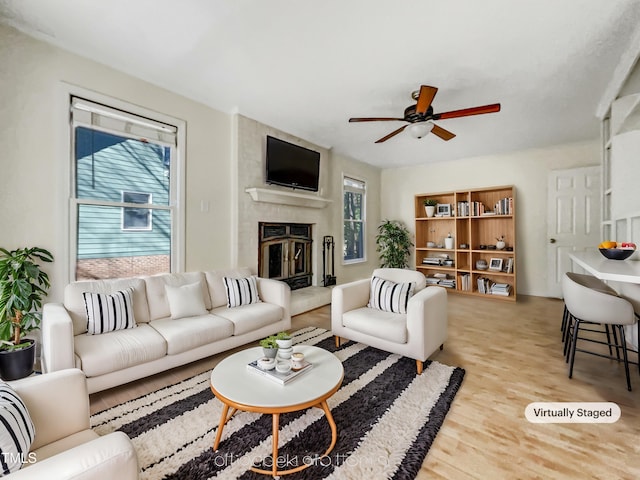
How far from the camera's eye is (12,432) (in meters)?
0.88

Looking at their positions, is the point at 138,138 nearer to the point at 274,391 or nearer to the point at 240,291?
the point at 240,291

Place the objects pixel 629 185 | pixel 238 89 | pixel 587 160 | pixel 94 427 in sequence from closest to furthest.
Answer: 1. pixel 94 427
2. pixel 629 185
3. pixel 238 89
4. pixel 587 160

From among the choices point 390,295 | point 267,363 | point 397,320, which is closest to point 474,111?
point 390,295

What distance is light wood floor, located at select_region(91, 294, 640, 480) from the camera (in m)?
1.45

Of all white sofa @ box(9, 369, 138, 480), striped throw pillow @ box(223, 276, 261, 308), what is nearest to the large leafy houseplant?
white sofa @ box(9, 369, 138, 480)

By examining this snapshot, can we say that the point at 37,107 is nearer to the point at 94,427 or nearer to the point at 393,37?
the point at 94,427

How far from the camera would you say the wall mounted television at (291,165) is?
4.02 metres

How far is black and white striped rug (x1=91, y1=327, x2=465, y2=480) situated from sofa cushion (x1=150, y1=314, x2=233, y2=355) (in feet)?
0.87

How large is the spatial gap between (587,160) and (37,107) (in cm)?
680

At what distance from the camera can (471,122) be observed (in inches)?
153

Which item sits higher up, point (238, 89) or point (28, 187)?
point (238, 89)

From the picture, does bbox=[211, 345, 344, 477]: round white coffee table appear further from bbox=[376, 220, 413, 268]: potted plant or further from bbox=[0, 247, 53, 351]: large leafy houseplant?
bbox=[376, 220, 413, 268]: potted plant

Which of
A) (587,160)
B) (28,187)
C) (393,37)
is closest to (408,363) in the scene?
(393,37)

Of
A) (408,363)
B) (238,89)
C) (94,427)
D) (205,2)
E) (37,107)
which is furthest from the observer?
(238,89)
